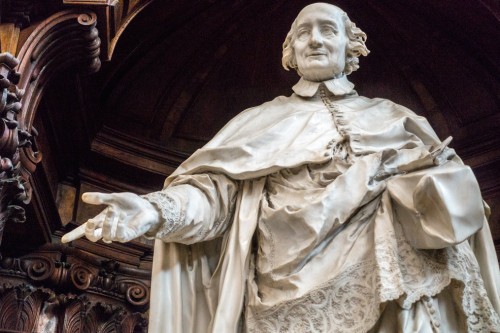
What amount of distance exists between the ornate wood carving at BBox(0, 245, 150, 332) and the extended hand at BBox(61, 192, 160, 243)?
1634 millimetres

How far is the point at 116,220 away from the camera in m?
2.04

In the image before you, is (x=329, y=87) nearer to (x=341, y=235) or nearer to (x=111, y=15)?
(x=341, y=235)

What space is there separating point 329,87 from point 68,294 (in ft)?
5.03

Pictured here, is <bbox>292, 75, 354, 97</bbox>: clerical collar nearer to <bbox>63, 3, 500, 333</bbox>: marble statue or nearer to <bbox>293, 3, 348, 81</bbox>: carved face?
<bbox>293, 3, 348, 81</bbox>: carved face

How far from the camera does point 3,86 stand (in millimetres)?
2801

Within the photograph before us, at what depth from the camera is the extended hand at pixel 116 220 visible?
2023mm

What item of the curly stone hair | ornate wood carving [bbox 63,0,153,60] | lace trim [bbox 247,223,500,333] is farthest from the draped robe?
ornate wood carving [bbox 63,0,153,60]

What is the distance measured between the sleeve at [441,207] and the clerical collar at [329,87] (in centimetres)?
62

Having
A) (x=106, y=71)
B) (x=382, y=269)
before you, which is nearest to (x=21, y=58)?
(x=106, y=71)

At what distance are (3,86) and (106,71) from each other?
1.24m

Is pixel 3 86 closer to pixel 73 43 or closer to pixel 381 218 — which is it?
pixel 73 43

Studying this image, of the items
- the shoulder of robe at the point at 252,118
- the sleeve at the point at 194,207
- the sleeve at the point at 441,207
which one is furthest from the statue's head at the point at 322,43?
the sleeve at the point at 441,207

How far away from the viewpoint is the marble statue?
215 cm

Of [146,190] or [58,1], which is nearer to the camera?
[58,1]
